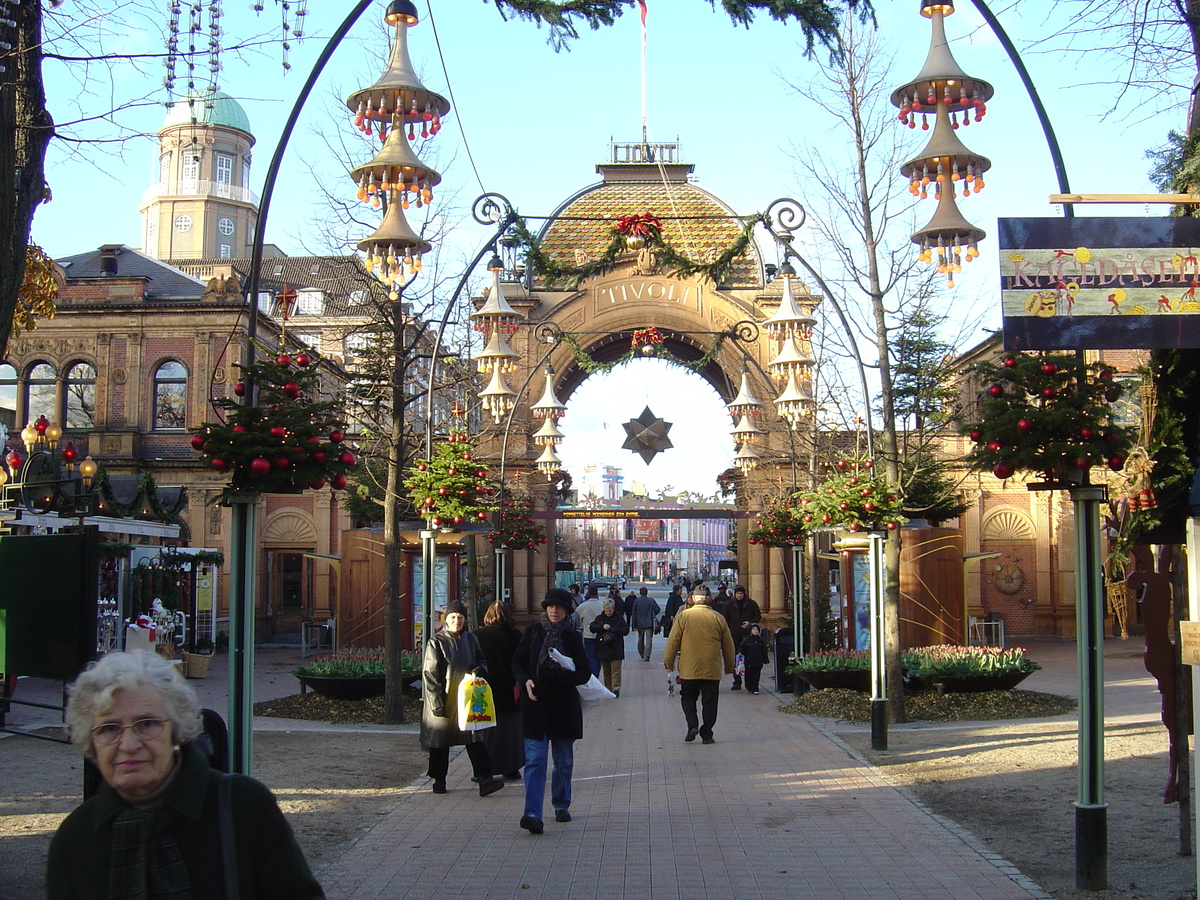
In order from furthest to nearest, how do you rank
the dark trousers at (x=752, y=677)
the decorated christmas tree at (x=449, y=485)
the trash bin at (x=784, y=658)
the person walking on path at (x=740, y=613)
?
the person walking on path at (x=740, y=613) < the trash bin at (x=784, y=658) < the dark trousers at (x=752, y=677) < the decorated christmas tree at (x=449, y=485)

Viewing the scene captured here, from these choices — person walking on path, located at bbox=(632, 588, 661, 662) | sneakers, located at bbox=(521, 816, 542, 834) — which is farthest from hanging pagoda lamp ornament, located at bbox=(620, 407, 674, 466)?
sneakers, located at bbox=(521, 816, 542, 834)

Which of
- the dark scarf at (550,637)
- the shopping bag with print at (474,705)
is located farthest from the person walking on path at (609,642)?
the dark scarf at (550,637)

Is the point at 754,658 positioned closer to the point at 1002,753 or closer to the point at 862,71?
the point at 1002,753

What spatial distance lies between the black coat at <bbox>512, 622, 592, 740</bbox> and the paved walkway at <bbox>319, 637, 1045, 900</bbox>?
717 mm

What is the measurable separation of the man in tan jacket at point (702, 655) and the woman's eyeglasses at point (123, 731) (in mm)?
11150

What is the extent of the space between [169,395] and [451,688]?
3190 centimetres

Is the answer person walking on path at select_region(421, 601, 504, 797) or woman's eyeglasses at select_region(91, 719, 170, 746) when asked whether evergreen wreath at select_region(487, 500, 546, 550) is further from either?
woman's eyeglasses at select_region(91, 719, 170, 746)

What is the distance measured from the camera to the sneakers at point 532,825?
8781 millimetres

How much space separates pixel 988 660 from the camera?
1694 centimetres

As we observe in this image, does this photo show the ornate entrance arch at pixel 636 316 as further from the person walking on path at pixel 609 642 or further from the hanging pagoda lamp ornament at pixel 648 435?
the person walking on path at pixel 609 642

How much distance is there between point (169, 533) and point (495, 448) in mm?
19739

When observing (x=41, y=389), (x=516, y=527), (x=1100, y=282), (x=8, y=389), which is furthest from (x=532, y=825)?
(x=8, y=389)

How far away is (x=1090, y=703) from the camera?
7582 millimetres

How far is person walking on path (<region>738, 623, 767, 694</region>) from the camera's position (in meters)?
21.3
